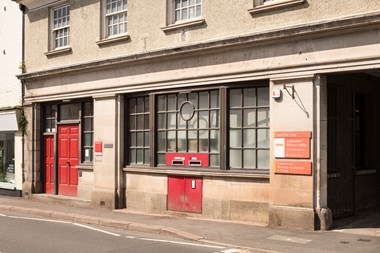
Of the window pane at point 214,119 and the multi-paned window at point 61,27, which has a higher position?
the multi-paned window at point 61,27

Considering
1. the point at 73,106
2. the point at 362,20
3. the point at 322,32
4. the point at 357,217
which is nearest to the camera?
the point at 362,20

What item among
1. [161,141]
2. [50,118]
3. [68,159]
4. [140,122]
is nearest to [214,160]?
[161,141]

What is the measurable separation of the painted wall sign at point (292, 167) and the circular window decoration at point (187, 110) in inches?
119

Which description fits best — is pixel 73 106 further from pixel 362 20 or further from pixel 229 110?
pixel 362 20

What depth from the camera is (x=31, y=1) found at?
17.8 metres

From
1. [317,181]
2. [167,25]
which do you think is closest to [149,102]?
[167,25]

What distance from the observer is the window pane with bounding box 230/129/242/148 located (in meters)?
12.4

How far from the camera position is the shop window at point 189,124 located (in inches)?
508

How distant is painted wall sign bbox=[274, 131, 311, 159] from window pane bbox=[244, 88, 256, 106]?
1.18 meters

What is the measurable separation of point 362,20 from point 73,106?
410 inches

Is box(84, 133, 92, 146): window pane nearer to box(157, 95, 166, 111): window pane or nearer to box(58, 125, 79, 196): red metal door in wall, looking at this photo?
box(58, 125, 79, 196): red metal door in wall

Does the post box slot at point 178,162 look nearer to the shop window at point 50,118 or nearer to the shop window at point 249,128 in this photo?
the shop window at point 249,128

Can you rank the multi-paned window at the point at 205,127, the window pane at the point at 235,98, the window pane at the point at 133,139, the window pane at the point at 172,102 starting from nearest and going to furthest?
the multi-paned window at the point at 205,127, the window pane at the point at 235,98, the window pane at the point at 172,102, the window pane at the point at 133,139

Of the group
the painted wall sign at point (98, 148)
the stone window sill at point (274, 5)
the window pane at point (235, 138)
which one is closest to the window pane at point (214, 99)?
the window pane at point (235, 138)
